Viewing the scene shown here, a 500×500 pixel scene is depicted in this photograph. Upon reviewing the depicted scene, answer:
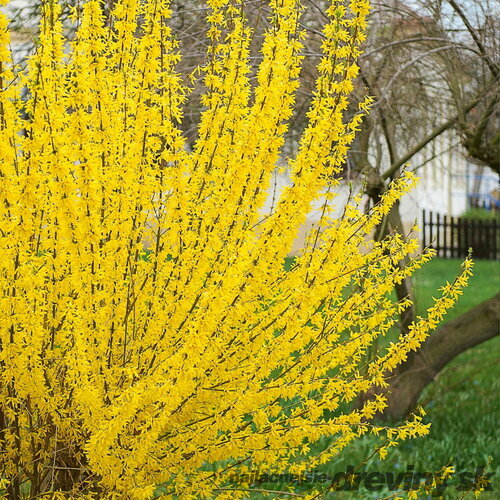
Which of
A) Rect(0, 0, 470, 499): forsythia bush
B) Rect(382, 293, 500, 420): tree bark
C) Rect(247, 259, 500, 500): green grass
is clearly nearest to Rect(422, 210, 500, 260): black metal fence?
Rect(247, 259, 500, 500): green grass

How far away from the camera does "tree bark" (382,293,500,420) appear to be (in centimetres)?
705

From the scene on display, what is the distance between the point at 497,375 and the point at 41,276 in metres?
7.25

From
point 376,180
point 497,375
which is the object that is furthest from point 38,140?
point 497,375

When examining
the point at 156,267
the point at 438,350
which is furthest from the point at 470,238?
the point at 156,267

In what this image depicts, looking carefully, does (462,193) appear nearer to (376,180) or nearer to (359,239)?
(376,180)

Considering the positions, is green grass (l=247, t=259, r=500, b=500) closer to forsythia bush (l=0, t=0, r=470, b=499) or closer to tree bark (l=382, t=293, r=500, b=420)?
tree bark (l=382, t=293, r=500, b=420)

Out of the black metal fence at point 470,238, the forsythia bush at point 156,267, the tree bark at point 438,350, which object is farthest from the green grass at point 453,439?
the black metal fence at point 470,238

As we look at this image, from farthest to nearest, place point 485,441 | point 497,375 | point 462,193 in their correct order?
point 462,193
point 497,375
point 485,441

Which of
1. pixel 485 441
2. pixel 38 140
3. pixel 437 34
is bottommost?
pixel 485 441

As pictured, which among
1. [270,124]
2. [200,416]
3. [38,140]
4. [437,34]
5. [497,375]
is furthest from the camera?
[497,375]

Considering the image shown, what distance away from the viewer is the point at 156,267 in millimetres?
3572

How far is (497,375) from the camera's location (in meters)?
9.41

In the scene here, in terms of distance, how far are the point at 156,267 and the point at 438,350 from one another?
4.08 m

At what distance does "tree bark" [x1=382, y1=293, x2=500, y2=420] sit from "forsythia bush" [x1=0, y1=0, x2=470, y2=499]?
3589mm
